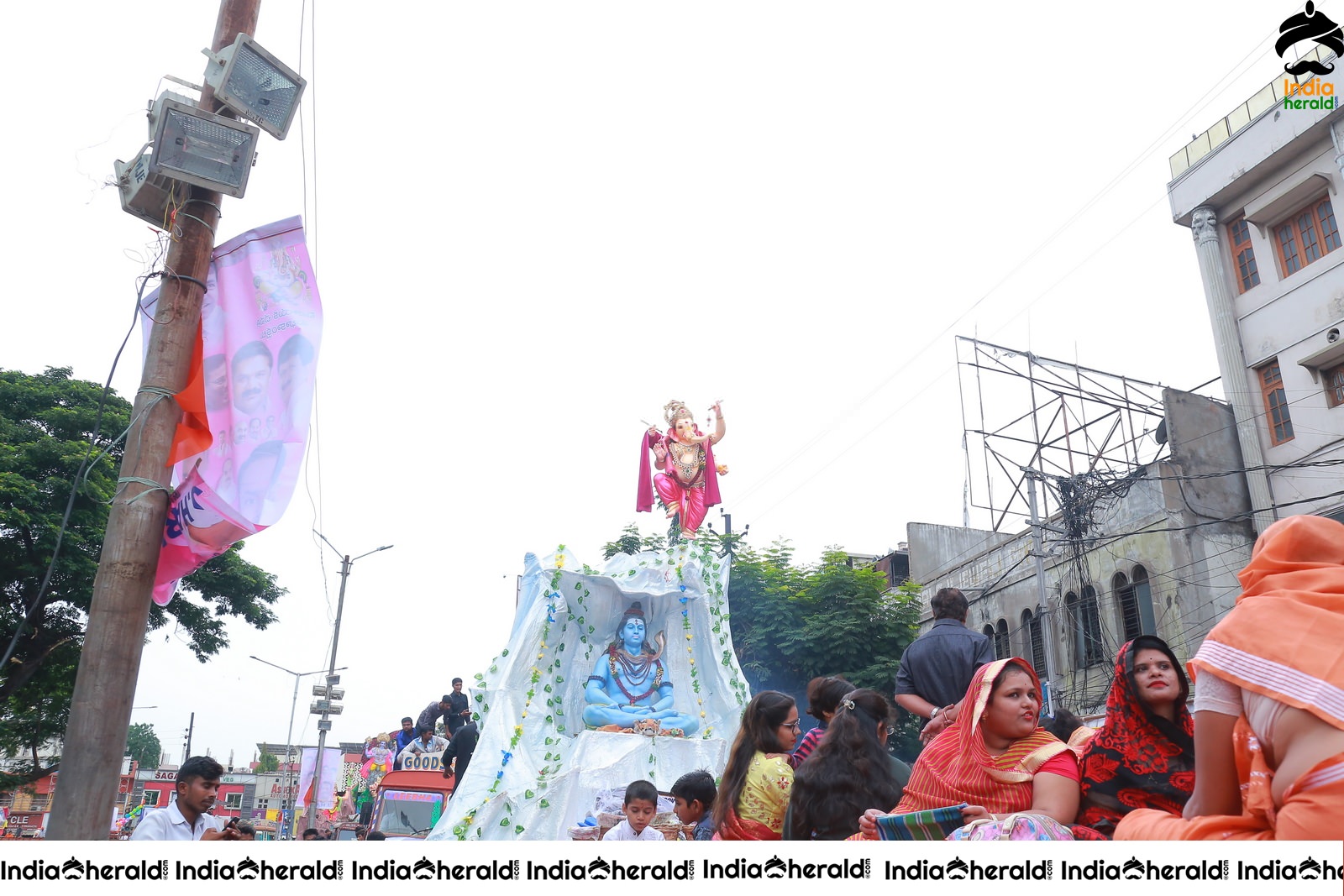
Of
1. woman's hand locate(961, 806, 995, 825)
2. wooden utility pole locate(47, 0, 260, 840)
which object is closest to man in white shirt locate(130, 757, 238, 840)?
wooden utility pole locate(47, 0, 260, 840)

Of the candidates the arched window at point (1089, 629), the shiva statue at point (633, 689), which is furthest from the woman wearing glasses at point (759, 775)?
the arched window at point (1089, 629)

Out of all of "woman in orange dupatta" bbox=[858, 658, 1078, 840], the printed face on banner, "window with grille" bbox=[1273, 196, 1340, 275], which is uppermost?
"window with grille" bbox=[1273, 196, 1340, 275]

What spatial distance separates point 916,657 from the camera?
17.2ft

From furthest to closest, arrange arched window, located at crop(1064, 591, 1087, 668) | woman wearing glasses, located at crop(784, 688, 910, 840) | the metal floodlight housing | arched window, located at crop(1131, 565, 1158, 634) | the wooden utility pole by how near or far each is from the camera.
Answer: arched window, located at crop(1064, 591, 1087, 668) < arched window, located at crop(1131, 565, 1158, 634) < the metal floodlight housing < the wooden utility pole < woman wearing glasses, located at crop(784, 688, 910, 840)

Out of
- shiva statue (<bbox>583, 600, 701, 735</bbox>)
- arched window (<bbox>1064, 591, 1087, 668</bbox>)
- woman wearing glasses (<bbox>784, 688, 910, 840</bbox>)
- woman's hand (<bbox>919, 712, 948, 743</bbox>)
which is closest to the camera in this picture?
woman wearing glasses (<bbox>784, 688, 910, 840</bbox>)

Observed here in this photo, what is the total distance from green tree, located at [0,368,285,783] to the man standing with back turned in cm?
1519

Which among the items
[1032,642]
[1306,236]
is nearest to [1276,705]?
[1306,236]

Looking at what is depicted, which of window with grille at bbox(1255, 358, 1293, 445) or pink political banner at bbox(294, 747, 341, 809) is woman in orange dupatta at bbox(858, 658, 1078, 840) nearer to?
window with grille at bbox(1255, 358, 1293, 445)

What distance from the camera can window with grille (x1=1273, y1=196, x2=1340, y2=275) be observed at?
58.6 ft

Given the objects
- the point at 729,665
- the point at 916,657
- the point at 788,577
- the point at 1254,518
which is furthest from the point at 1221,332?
the point at 916,657

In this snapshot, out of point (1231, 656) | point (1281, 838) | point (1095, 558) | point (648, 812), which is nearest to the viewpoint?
point (1281, 838)

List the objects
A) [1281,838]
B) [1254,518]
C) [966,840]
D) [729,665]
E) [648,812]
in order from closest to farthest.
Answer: [1281,838] → [966,840] → [648,812] → [729,665] → [1254,518]

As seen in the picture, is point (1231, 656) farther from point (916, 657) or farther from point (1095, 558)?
point (1095, 558)
